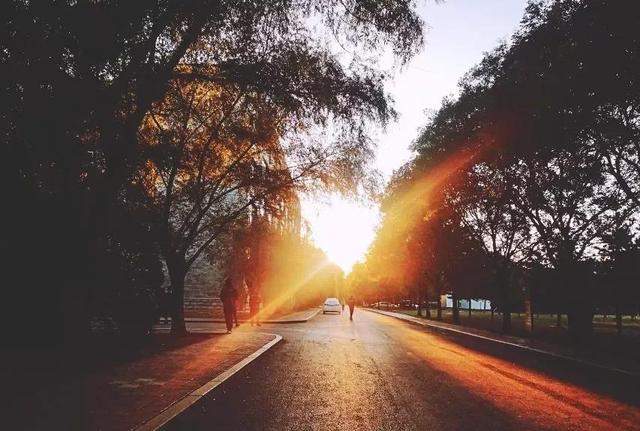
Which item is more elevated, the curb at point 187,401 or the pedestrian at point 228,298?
the pedestrian at point 228,298

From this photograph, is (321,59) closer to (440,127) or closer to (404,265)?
(440,127)

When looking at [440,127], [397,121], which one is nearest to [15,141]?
[397,121]

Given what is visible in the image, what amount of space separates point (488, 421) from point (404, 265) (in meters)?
37.5

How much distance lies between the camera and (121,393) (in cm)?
651

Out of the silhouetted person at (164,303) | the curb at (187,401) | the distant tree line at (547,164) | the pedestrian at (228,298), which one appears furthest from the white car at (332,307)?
the curb at (187,401)

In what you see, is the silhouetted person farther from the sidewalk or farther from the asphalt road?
the asphalt road

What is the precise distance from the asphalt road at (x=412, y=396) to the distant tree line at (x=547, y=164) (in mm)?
6308

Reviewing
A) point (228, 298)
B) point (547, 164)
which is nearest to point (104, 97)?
point (228, 298)

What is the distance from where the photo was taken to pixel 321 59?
32.3 ft

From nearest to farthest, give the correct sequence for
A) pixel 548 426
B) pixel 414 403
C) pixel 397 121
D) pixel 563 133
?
pixel 548 426 < pixel 414 403 < pixel 397 121 < pixel 563 133

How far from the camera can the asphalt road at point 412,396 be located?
5527 mm

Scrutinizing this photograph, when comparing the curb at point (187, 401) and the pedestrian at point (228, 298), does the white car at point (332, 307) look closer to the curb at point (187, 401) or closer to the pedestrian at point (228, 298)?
the pedestrian at point (228, 298)

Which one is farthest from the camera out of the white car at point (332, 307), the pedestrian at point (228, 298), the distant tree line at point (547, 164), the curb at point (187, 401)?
the white car at point (332, 307)

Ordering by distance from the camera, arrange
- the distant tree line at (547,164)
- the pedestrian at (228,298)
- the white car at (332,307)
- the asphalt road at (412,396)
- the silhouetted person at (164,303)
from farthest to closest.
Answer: the white car at (332,307), the pedestrian at (228,298), the silhouetted person at (164,303), the distant tree line at (547,164), the asphalt road at (412,396)
